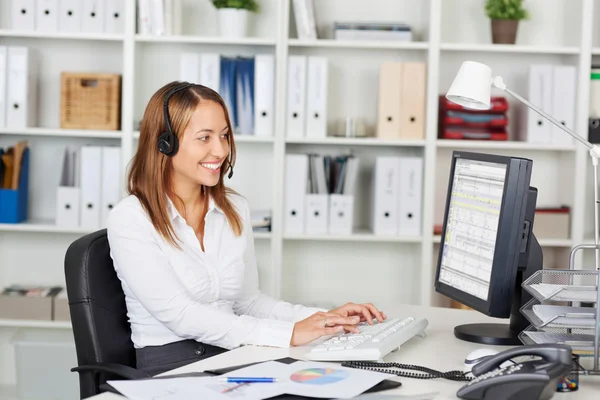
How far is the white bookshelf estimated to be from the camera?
12.3 feet

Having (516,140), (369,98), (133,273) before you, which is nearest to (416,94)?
(369,98)

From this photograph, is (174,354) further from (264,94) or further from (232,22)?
(232,22)

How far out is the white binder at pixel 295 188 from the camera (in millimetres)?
3561

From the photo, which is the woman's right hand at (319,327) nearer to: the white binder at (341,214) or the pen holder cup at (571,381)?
the pen holder cup at (571,381)

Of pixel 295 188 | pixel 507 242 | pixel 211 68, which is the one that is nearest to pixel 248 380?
pixel 507 242

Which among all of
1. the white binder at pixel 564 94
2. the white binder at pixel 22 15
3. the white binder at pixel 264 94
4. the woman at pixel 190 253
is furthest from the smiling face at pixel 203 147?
the white binder at pixel 564 94

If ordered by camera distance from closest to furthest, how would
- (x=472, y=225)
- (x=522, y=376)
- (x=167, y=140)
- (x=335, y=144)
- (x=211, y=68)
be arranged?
(x=522, y=376) < (x=472, y=225) < (x=167, y=140) < (x=211, y=68) < (x=335, y=144)

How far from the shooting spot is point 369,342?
1772mm

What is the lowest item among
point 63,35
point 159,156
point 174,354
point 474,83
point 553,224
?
point 174,354

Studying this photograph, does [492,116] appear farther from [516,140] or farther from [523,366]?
[523,366]

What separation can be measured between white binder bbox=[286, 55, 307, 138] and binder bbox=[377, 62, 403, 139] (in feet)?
1.05

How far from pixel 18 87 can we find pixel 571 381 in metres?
2.71

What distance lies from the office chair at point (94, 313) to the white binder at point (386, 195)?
Result: 1.70 m

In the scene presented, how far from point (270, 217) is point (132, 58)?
0.88m
